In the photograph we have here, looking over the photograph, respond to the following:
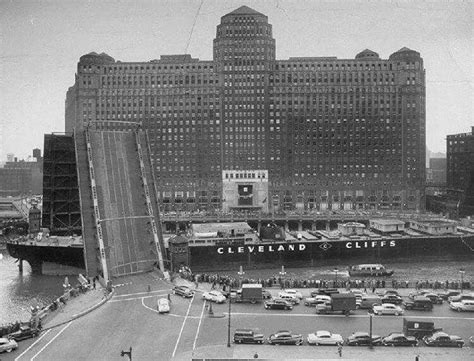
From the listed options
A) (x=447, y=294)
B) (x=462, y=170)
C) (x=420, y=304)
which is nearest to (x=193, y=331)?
(x=420, y=304)

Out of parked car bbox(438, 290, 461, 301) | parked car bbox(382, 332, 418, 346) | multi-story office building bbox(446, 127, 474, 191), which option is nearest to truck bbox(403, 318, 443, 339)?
parked car bbox(382, 332, 418, 346)

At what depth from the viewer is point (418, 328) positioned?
38.1m

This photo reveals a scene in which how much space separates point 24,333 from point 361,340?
23045 millimetres

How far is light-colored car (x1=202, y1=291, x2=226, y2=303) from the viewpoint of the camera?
1907 inches

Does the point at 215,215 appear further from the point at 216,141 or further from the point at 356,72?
the point at 356,72

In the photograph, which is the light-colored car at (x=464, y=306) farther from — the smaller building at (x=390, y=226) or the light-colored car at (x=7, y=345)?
the smaller building at (x=390, y=226)

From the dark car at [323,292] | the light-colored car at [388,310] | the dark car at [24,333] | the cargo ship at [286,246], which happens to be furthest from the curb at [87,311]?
the cargo ship at [286,246]

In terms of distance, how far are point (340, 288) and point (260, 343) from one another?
2107 cm

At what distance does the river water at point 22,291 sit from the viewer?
55.1 m

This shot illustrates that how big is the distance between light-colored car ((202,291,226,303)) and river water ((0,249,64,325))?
55.2 ft

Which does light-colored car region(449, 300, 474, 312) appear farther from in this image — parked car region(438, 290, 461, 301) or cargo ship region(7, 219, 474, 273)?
cargo ship region(7, 219, 474, 273)

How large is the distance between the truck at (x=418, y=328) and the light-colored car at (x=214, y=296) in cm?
1643

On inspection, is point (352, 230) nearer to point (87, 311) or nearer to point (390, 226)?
point (390, 226)

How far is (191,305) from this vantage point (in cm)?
4803
